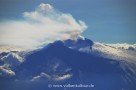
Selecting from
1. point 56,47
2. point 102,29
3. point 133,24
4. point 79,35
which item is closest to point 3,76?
point 56,47

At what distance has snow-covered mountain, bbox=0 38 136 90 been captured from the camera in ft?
10.2

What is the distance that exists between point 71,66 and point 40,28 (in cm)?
44

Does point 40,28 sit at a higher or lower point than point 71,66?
higher

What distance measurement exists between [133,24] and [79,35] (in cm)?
49

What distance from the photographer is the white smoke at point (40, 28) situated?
316 centimetres

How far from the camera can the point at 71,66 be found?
3.14 metres

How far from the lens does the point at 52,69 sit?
3123 millimetres

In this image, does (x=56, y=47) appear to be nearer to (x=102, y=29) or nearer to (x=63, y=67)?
(x=63, y=67)

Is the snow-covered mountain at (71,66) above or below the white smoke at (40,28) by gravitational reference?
below

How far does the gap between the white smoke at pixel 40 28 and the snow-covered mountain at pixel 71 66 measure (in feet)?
0.23

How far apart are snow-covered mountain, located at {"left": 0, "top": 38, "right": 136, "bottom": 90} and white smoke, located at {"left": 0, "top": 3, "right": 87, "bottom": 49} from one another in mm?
71

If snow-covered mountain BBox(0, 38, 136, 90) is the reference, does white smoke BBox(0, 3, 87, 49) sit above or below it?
above

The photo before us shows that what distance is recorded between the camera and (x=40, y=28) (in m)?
3.20

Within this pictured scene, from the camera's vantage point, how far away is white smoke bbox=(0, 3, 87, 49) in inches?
124
